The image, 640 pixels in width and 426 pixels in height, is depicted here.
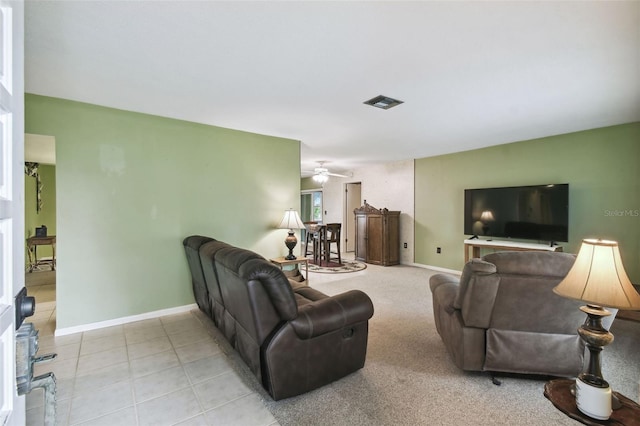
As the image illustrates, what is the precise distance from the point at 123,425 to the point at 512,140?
562 centimetres

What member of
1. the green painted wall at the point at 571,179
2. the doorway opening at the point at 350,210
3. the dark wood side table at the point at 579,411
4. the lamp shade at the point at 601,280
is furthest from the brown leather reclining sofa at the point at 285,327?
the doorway opening at the point at 350,210

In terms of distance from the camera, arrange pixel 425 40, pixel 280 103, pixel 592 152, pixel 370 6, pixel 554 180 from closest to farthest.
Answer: pixel 370 6 < pixel 425 40 < pixel 280 103 < pixel 592 152 < pixel 554 180

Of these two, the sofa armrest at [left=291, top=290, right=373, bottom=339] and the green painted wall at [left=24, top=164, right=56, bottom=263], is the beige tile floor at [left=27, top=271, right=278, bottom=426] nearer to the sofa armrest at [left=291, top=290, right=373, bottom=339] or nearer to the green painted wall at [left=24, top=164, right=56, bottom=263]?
the sofa armrest at [left=291, top=290, right=373, bottom=339]

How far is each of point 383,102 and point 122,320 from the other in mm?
3631

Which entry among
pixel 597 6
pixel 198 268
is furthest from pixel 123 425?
pixel 597 6

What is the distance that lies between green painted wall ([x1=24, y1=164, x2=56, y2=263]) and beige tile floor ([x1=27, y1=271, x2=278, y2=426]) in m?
4.09

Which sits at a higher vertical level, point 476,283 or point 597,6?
point 597,6

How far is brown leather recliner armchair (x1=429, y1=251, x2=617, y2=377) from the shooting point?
6.12 ft

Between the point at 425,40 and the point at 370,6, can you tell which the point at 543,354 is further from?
the point at 370,6

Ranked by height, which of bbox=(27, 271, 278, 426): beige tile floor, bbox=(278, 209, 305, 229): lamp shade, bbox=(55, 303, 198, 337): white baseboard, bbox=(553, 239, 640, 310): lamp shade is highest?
bbox=(278, 209, 305, 229): lamp shade

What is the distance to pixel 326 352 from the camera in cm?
199

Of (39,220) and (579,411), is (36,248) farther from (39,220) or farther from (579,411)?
(579,411)

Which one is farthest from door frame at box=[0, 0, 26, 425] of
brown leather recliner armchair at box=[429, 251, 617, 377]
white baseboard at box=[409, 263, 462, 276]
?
white baseboard at box=[409, 263, 462, 276]

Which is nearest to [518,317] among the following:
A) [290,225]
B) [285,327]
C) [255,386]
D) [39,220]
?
[285,327]
